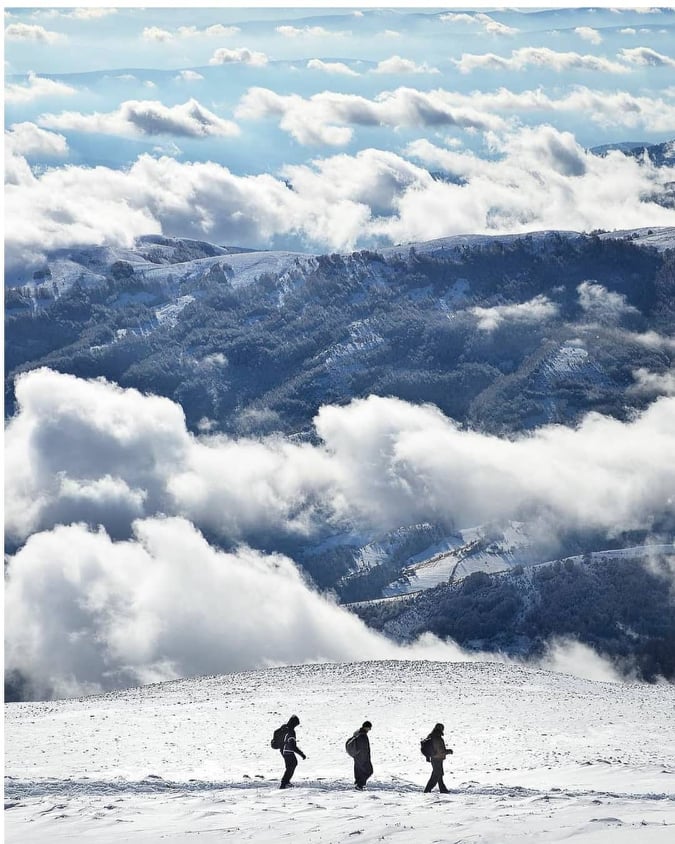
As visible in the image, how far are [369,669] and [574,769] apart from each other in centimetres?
3855

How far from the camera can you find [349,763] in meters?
41.3

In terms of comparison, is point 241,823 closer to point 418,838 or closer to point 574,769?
point 418,838

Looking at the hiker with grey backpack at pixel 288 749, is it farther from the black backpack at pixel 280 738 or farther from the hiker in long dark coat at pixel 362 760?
the hiker in long dark coat at pixel 362 760

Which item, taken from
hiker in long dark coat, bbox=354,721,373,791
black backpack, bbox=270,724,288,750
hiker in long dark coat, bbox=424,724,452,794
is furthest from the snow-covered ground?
black backpack, bbox=270,724,288,750

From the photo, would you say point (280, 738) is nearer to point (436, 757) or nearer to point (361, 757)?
point (361, 757)

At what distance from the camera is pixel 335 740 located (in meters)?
47.4

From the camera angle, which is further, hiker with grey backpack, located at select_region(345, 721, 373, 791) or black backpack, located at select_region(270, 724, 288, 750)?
black backpack, located at select_region(270, 724, 288, 750)

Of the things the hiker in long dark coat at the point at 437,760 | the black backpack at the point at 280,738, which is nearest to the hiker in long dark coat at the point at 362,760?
the hiker in long dark coat at the point at 437,760

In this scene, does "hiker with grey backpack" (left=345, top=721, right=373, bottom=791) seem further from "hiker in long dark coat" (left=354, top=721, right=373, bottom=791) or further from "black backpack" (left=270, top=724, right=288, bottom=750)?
"black backpack" (left=270, top=724, right=288, bottom=750)

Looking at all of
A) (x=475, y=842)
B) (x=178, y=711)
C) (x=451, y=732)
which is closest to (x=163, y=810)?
(x=475, y=842)

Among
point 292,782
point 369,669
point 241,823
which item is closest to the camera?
point 241,823

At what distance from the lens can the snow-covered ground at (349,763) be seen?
93.9ft

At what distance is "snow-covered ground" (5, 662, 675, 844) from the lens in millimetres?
28625

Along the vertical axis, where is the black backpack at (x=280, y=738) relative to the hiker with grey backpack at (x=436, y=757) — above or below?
above
